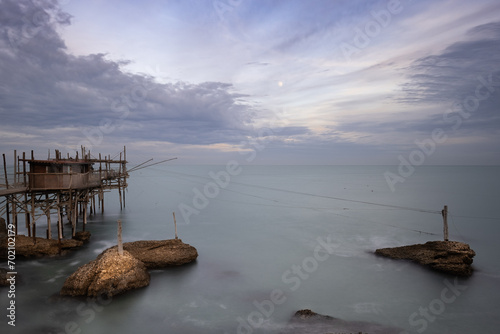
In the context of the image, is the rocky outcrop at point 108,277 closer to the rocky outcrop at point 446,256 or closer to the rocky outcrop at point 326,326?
the rocky outcrop at point 326,326

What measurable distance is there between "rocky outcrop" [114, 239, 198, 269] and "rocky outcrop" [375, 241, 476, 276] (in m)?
17.2

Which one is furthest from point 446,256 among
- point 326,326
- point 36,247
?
point 36,247

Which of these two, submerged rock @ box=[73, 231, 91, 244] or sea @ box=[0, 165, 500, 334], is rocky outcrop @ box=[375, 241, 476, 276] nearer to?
sea @ box=[0, 165, 500, 334]

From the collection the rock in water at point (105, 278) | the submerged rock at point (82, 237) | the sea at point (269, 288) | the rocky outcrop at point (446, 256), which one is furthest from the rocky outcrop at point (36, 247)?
the rocky outcrop at point (446, 256)

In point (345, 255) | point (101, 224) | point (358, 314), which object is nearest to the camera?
point (358, 314)

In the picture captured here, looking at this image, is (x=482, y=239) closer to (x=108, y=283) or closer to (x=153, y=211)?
(x=108, y=283)

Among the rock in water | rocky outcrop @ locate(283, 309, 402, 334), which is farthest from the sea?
the rock in water

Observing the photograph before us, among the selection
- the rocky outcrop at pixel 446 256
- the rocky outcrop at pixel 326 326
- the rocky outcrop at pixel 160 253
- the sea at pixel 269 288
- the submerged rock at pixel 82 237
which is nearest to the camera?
the rocky outcrop at pixel 326 326

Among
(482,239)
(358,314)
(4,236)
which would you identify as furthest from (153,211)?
(482,239)

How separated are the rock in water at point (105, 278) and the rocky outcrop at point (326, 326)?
31.8 feet

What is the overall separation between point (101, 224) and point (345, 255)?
28.0 metres

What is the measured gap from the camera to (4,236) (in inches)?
948

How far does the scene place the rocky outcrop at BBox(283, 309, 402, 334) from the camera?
49.4ft

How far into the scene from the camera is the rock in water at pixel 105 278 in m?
17.7
